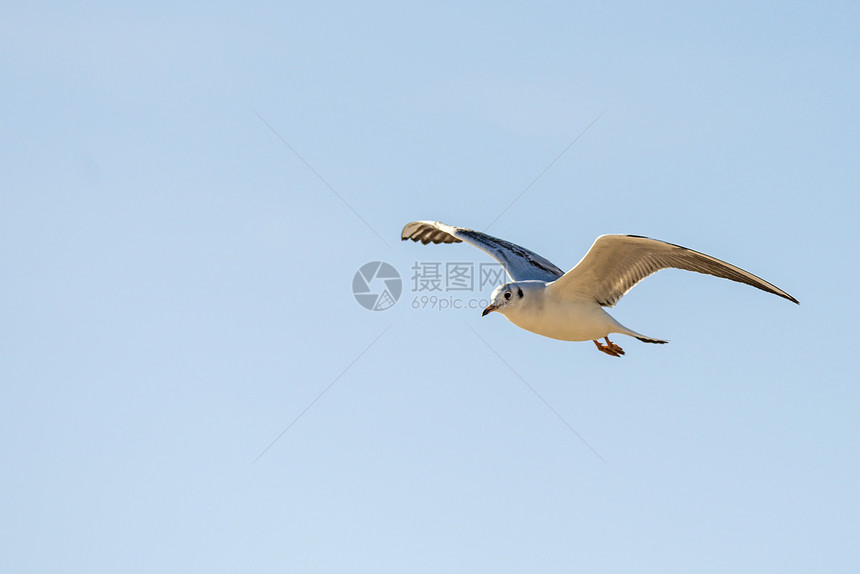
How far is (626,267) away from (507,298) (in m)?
1.57

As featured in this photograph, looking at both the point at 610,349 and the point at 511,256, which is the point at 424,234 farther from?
the point at 610,349

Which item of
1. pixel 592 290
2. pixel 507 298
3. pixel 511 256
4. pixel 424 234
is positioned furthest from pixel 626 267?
pixel 424 234

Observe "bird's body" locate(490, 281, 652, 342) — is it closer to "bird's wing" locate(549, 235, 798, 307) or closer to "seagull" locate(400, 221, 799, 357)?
"seagull" locate(400, 221, 799, 357)

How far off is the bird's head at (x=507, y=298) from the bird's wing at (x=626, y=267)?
1.31 feet

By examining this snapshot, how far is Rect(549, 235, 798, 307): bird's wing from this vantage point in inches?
579

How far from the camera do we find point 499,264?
18.0m

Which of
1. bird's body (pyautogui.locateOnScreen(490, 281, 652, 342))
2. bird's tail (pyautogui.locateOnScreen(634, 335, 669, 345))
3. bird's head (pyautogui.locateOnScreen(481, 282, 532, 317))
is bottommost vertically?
bird's head (pyautogui.locateOnScreen(481, 282, 532, 317))

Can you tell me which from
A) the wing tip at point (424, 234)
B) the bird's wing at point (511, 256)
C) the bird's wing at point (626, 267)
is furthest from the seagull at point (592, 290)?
the wing tip at point (424, 234)

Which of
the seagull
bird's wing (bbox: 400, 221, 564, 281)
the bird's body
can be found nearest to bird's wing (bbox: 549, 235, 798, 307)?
the seagull

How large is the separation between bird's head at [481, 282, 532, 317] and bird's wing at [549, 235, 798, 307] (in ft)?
1.31

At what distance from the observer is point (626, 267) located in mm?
15656

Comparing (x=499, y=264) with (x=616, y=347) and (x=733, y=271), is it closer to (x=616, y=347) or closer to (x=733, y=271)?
(x=616, y=347)

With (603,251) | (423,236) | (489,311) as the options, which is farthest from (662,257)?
(423,236)

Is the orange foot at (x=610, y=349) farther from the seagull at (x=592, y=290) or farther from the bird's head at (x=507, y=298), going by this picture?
the bird's head at (x=507, y=298)
